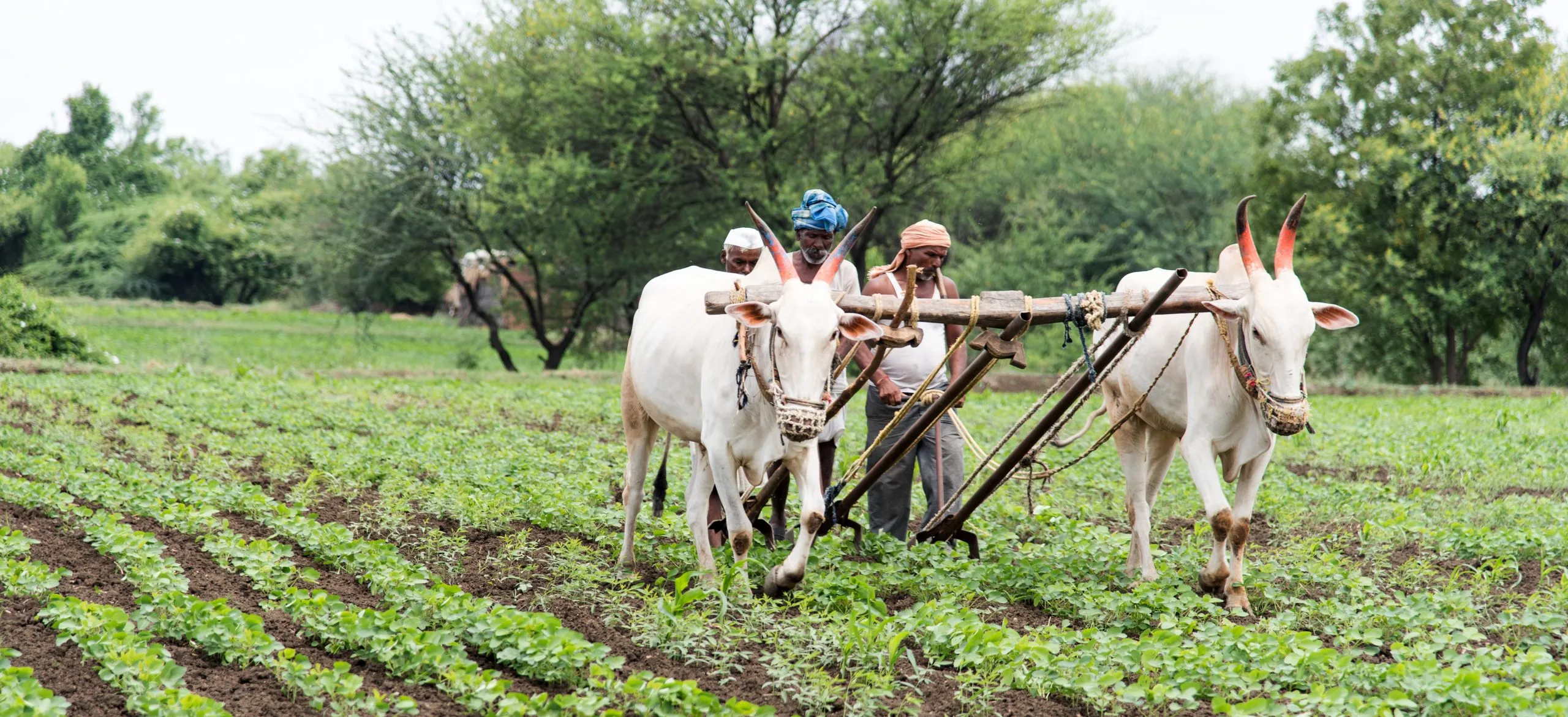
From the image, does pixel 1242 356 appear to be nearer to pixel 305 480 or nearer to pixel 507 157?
pixel 305 480

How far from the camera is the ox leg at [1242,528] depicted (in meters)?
6.19

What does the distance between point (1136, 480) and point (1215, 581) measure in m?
1.22

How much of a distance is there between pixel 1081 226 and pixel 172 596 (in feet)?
95.6

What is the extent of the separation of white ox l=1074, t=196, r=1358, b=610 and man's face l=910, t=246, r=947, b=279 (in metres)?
1.02

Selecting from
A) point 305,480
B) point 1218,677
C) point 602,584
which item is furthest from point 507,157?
point 1218,677

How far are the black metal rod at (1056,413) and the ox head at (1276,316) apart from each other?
36cm

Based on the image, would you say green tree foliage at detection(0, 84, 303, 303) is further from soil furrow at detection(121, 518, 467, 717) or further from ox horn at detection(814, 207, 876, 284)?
ox horn at detection(814, 207, 876, 284)

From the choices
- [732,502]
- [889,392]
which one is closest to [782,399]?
[732,502]

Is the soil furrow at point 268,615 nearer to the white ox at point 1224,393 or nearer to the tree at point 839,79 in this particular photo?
the white ox at point 1224,393

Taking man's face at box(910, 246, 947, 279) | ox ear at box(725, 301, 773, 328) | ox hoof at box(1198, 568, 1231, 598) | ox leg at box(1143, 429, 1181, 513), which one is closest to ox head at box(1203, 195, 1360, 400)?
ox hoof at box(1198, 568, 1231, 598)

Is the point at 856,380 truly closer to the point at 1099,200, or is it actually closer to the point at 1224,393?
the point at 1224,393

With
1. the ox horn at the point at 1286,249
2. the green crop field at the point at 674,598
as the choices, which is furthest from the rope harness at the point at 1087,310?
the green crop field at the point at 674,598

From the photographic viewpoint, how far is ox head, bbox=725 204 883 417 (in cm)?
559

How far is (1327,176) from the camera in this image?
28.1m
